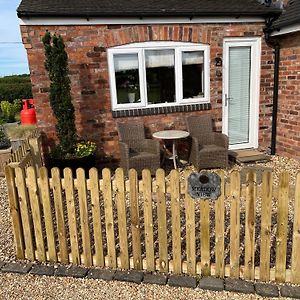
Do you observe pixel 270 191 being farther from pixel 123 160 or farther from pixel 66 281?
pixel 123 160

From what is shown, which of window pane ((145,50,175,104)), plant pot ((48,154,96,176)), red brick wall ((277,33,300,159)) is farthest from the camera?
window pane ((145,50,175,104))

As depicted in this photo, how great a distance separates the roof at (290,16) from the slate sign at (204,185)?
4.29 m

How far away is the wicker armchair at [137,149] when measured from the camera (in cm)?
548

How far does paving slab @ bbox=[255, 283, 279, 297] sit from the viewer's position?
8.38ft

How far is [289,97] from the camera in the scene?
6359 mm

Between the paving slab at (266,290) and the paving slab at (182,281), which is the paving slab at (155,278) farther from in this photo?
the paving slab at (266,290)

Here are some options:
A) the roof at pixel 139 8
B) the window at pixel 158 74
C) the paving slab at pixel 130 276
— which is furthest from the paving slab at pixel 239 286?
the roof at pixel 139 8

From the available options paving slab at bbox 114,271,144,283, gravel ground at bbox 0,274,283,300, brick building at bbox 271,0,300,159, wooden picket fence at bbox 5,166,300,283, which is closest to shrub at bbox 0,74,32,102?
brick building at bbox 271,0,300,159

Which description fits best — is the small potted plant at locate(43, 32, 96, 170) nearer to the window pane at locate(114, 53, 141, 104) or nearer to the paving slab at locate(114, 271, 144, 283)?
the window pane at locate(114, 53, 141, 104)

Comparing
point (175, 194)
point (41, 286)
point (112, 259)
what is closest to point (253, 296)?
point (175, 194)

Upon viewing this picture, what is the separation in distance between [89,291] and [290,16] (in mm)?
5894

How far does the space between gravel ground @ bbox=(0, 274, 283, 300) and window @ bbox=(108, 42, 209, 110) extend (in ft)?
13.3

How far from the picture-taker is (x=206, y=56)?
20.9 ft

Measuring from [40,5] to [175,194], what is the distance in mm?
4895
